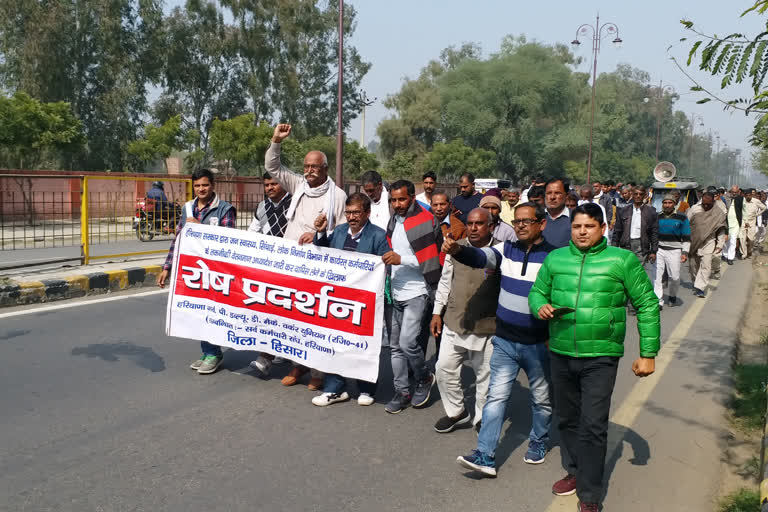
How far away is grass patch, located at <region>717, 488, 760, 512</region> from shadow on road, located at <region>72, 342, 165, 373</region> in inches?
172

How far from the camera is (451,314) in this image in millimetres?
4426

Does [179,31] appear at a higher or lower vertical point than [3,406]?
higher

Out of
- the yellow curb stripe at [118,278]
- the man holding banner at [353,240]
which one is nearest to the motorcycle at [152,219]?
the yellow curb stripe at [118,278]

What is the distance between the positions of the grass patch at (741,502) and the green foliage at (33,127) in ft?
71.7

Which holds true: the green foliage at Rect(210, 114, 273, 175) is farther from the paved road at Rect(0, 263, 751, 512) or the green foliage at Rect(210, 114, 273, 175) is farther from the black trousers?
the black trousers

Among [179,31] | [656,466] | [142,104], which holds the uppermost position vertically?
[179,31]

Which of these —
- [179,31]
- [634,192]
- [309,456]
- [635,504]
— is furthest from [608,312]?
[179,31]

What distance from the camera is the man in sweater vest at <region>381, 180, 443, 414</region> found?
4.96 m

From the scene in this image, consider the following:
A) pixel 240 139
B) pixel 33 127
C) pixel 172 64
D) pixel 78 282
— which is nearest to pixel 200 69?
pixel 172 64

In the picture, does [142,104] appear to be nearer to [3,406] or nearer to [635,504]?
[3,406]

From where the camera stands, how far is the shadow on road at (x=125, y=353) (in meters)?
5.96

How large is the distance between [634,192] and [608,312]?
258 inches

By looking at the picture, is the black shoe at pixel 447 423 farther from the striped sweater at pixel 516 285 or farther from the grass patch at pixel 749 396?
the grass patch at pixel 749 396

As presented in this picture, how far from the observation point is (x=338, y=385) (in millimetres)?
5180
